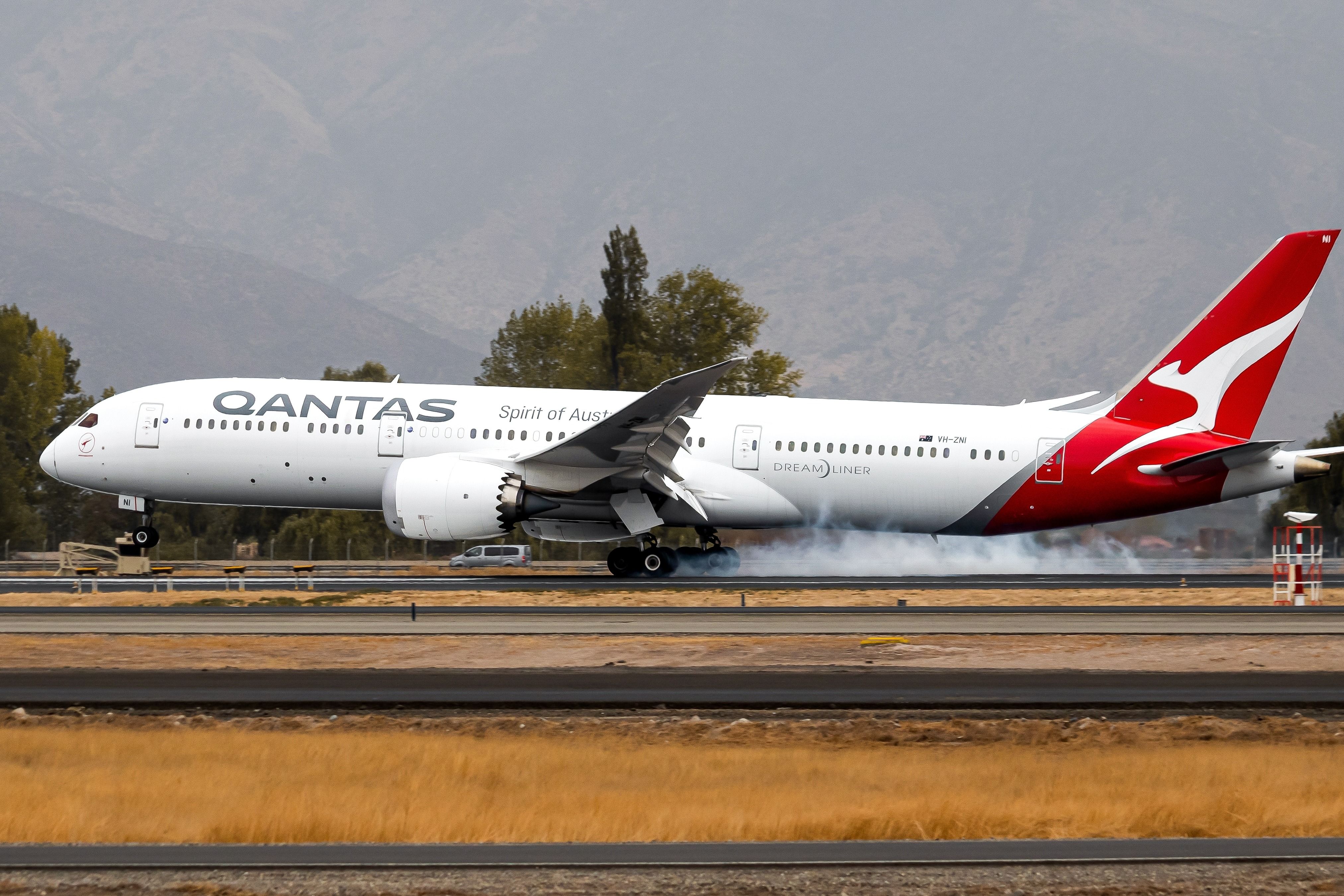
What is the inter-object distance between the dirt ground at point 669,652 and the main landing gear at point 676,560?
11314 mm

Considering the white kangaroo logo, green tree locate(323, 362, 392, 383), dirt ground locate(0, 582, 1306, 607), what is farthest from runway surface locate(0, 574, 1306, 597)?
green tree locate(323, 362, 392, 383)

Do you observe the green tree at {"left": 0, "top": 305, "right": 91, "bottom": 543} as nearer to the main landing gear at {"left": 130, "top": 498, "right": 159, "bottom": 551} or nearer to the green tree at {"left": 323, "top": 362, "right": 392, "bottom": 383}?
the green tree at {"left": 323, "top": 362, "right": 392, "bottom": 383}

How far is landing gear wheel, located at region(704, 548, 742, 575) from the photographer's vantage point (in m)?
36.2

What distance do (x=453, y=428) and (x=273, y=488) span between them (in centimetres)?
467

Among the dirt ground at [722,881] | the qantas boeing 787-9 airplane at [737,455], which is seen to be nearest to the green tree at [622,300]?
the qantas boeing 787-9 airplane at [737,455]

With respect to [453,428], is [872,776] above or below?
below

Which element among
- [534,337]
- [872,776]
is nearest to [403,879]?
[872,776]

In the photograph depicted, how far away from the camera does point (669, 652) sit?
72.3 ft

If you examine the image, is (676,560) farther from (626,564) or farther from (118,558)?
(118,558)

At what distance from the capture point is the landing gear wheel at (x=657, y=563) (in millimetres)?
35062

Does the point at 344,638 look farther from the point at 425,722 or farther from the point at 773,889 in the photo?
the point at 773,889

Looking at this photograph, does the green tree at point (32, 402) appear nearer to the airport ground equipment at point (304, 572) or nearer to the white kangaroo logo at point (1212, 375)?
the airport ground equipment at point (304, 572)

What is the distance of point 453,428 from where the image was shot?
35.1m

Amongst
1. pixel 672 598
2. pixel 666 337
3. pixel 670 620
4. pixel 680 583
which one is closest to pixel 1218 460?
pixel 680 583
